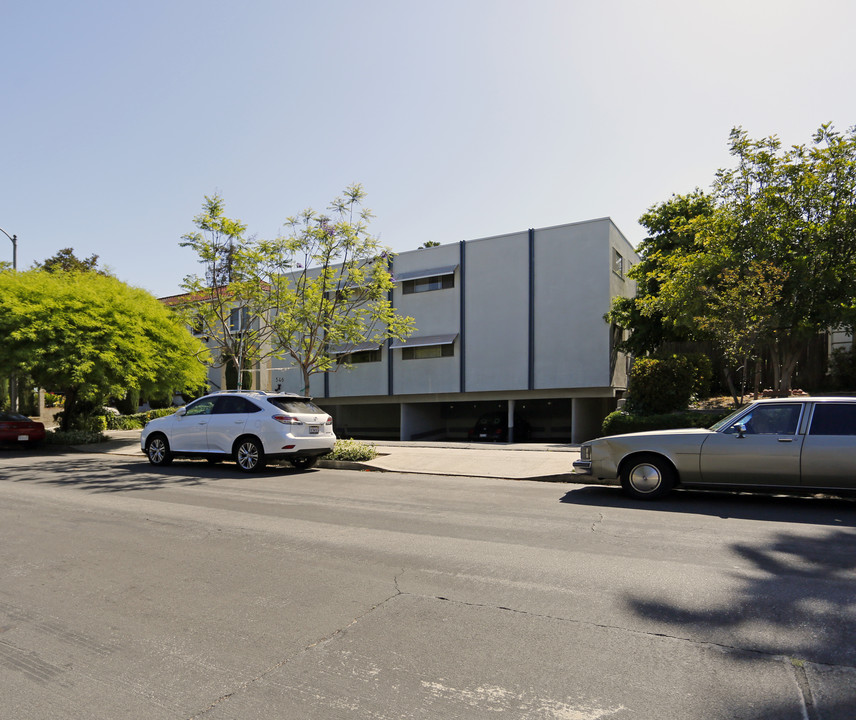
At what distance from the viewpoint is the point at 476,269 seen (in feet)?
86.2

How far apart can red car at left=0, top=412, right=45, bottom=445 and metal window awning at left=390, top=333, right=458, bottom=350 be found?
1397 centimetres

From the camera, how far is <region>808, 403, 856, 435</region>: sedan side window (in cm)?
787

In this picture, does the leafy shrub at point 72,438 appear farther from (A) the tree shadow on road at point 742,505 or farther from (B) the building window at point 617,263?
(B) the building window at point 617,263

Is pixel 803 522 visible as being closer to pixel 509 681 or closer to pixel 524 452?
pixel 509 681

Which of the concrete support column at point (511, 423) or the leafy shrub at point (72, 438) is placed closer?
the leafy shrub at point (72, 438)

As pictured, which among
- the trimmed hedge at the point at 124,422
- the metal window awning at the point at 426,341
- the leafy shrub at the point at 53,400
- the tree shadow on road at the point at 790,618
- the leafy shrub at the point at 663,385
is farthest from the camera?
the leafy shrub at the point at 53,400

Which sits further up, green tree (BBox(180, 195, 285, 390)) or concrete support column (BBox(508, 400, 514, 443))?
green tree (BBox(180, 195, 285, 390))

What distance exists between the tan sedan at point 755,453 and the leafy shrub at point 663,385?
9.30 metres

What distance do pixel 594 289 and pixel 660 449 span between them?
16.2 metres

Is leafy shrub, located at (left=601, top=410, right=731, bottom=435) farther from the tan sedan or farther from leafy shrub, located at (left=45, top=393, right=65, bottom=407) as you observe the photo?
leafy shrub, located at (left=45, top=393, right=65, bottom=407)

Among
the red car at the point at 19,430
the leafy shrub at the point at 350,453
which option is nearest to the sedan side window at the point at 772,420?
the leafy shrub at the point at 350,453

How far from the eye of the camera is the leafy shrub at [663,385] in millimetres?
17469

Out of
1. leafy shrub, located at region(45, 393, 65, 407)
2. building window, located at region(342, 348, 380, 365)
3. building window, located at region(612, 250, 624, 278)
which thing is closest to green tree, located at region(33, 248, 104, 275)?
leafy shrub, located at region(45, 393, 65, 407)

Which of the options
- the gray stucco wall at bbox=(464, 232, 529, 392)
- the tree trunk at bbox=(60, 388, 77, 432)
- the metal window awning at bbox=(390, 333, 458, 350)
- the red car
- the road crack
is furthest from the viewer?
the metal window awning at bbox=(390, 333, 458, 350)
